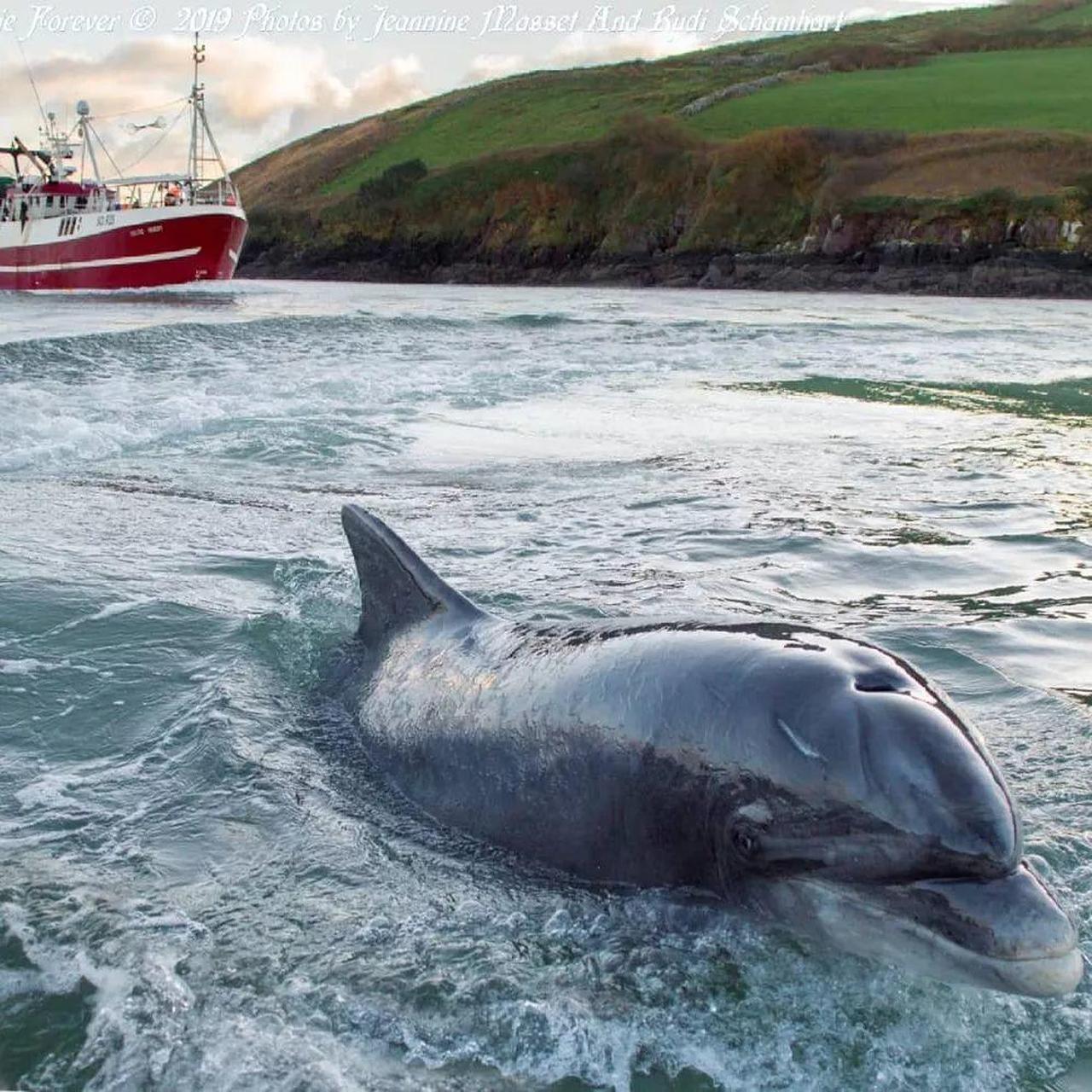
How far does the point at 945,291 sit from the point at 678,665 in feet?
159

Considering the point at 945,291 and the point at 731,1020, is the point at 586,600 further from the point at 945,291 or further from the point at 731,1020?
the point at 945,291

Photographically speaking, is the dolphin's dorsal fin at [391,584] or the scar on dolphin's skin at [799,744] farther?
the dolphin's dorsal fin at [391,584]

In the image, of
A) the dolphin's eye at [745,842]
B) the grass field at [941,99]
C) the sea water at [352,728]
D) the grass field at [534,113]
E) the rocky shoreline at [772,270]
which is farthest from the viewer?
the grass field at [534,113]

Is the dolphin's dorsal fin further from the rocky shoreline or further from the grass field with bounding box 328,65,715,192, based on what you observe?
the grass field with bounding box 328,65,715,192

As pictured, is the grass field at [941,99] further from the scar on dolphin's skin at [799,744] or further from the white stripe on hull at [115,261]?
the scar on dolphin's skin at [799,744]

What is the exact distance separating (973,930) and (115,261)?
48.3m

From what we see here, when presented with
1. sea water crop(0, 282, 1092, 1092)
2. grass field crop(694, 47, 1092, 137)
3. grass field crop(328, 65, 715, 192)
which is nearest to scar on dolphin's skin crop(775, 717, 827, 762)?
sea water crop(0, 282, 1092, 1092)

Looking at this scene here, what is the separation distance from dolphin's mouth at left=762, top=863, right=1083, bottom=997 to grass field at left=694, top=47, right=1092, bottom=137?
62.1 metres

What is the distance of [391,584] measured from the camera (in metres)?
4.89

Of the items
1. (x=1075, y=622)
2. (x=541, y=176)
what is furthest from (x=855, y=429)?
(x=541, y=176)

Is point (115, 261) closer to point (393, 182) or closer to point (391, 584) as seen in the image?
point (393, 182)

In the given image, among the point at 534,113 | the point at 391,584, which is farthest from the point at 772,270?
the point at 391,584

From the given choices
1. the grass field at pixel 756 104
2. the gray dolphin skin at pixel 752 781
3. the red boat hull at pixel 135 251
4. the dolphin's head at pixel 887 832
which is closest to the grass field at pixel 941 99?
the grass field at pixel 756 104

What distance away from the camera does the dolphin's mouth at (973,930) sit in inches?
112
